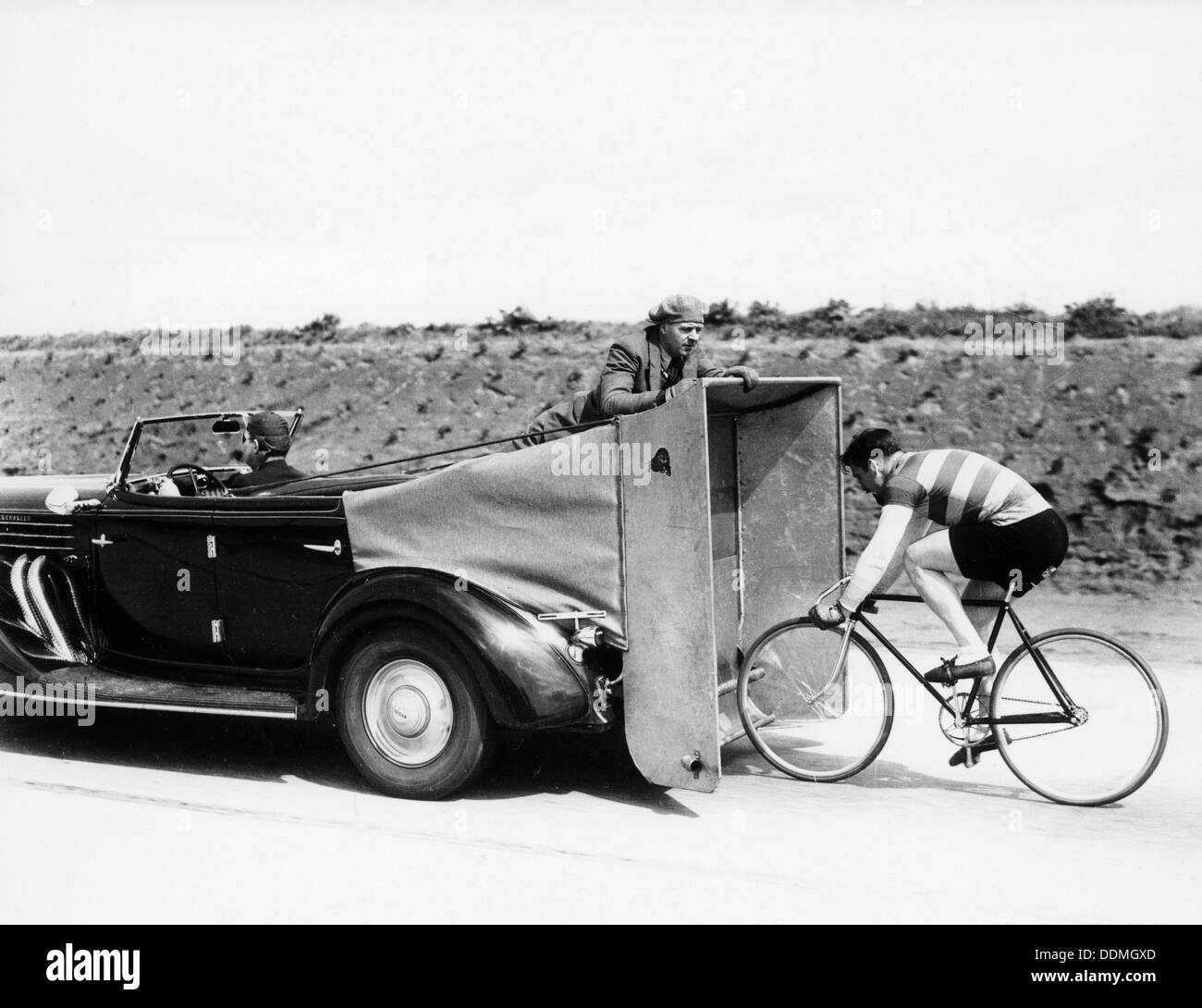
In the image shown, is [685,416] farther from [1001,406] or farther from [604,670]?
[1001,406]

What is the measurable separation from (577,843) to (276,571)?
7.00 ft

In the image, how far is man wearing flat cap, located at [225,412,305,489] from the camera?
7.02 m

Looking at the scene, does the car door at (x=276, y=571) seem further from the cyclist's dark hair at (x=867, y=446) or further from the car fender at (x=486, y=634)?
the cyclist's dark hair at (x=867, y=446)

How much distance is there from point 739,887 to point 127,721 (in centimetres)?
430

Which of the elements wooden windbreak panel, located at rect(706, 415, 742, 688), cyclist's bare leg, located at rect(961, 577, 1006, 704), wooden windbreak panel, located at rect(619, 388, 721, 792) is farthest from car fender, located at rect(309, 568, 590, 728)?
cyclist's bare leg, located at rect(961, 577, 1006, 704)

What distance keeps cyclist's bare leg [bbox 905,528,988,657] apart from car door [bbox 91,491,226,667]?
348 centimetres

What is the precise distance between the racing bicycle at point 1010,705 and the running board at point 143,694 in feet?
7.50

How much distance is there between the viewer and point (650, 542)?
525cm

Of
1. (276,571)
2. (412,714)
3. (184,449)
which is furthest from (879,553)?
(184,449)

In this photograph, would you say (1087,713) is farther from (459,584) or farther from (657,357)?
(459,584)

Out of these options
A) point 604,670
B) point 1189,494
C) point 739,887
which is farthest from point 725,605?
point 1189,494

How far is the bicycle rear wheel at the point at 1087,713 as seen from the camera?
5.25 meters

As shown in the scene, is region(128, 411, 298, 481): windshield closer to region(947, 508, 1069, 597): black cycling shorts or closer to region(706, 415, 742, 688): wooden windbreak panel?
region(706, 415, 742, 688): wooden windbreak panel

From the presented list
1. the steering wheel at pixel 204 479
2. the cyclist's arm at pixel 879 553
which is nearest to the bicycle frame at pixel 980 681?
the cyclist's arm at pixel 879 553
